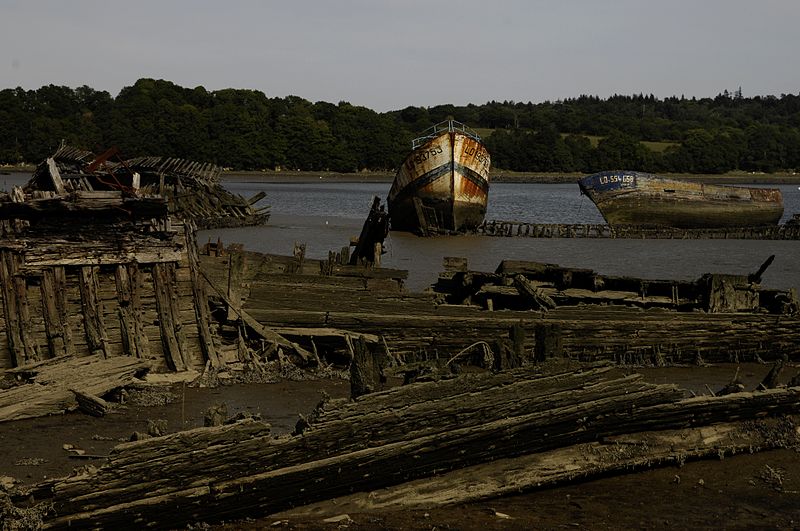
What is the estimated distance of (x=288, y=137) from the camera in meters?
159

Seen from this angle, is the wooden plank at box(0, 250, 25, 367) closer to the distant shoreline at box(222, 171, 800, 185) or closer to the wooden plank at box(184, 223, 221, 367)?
the wooden plank at box(184, 223, 221, 367)

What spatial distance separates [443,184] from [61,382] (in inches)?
1547

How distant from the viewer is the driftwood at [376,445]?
8.80 m

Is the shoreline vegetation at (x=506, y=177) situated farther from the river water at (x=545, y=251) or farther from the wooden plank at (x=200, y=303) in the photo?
the wooden plank at (x=200, y=303)

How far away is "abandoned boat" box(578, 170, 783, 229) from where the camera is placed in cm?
5997

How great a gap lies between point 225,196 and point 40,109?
397 feet

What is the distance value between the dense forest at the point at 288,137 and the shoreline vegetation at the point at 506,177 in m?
2.33

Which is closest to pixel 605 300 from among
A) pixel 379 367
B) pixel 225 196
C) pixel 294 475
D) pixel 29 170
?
pixel 379 367

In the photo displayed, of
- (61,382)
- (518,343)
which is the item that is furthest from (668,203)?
(61,382)

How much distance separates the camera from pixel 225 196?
54.1 m

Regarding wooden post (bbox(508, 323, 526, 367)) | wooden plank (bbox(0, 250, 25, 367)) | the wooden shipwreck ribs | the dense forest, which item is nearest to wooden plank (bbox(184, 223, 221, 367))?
the wooden shipwreck ribs

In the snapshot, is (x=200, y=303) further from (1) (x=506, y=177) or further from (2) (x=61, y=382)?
(1) (x=506, y=177)

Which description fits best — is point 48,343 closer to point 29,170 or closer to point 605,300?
point 605,300

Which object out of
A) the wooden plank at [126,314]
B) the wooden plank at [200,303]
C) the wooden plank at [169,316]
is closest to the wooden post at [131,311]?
the wooden plank at [126,314]
